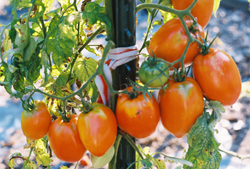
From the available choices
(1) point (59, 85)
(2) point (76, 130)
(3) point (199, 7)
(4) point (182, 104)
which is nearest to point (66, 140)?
(2) point (76, 130)

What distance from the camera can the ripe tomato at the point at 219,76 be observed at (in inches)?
23.6

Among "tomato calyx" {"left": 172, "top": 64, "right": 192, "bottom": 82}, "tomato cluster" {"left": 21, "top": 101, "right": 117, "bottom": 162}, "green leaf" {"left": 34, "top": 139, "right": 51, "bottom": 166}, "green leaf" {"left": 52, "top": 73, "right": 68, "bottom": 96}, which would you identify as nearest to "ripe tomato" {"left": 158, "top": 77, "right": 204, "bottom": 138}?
"tomato calyx" {"left": 172, "top": 64, "right": 192, "bottom": 82}

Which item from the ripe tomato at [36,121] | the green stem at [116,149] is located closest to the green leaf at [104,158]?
the green stem at [116,149]

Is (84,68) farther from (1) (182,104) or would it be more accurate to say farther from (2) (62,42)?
(1) (182,104)

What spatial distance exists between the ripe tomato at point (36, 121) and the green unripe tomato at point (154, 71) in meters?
0.23

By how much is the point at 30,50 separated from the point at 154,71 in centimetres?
25

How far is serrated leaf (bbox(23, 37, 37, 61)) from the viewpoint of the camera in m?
0.61

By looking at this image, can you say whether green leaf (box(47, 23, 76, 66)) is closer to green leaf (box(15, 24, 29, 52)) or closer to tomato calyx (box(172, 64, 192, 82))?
green leaf (box(15, 24, 29, 52))

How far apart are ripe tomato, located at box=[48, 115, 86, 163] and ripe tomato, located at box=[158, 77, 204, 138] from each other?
0.19m

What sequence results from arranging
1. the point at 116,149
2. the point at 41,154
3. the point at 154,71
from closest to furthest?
the point at 154,71 < the point at 116,149 < the point at 41,154

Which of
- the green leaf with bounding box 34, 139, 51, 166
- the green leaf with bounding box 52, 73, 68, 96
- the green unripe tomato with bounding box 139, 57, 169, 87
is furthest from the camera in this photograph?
the green leaf with bounding box 34, 139, 51, 166

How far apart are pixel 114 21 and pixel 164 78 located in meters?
0.16

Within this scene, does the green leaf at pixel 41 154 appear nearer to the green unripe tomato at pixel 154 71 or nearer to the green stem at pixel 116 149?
the green stem at pixel 116 149

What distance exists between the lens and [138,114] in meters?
0.60
